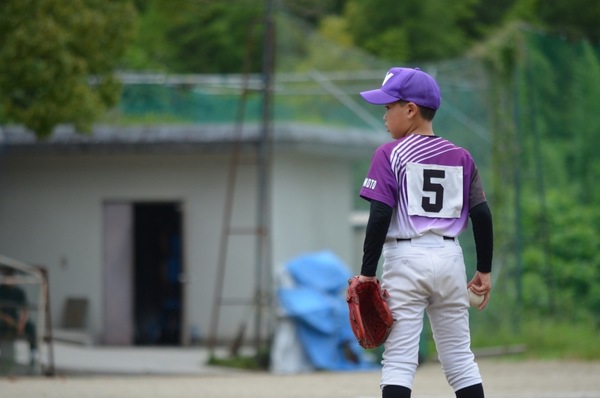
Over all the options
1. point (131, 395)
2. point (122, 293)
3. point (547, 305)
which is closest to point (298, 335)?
point (547, 305)

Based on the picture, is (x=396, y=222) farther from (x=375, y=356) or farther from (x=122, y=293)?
(x=122, y=293)

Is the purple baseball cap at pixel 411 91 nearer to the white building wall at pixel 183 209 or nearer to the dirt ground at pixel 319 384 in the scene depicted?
the dirt ground at pixel 319 384

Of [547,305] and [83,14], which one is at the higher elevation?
[83,14]

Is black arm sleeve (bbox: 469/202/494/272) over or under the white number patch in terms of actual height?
under

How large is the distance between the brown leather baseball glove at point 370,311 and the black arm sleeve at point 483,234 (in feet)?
1.80

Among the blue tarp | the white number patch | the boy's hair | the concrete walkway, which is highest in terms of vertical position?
the boy's hair

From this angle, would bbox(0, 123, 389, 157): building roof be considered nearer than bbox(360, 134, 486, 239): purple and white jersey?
No

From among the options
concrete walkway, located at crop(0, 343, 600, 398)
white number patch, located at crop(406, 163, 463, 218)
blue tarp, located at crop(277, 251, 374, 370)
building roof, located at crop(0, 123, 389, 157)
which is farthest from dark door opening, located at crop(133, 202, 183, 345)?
white number patch, located at crop(406, 163, 463, 218)

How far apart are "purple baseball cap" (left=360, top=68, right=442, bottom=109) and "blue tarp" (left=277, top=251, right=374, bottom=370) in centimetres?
886

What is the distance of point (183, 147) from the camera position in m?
20.2

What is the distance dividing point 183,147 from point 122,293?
8.85 feet

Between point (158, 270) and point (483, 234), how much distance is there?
1669cm

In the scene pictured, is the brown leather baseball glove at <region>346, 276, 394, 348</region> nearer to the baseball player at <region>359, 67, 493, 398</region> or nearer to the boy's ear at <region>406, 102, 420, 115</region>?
the baseball player at <region>359, 67, 493, 398</region>

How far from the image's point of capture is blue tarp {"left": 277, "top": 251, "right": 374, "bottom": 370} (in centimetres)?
1511
